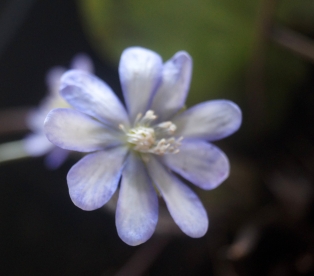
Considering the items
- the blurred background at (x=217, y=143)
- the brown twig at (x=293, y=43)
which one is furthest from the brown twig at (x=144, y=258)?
the brown twig at (x=293, y=43)

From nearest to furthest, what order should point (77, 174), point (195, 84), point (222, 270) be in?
point (77, 174), point (222, 270), point (195, 84)

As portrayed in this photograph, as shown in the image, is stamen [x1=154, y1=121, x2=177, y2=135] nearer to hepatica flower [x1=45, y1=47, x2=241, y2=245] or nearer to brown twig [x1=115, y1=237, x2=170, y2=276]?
hepatica flower [x1=45, y1=47, x2=241, y2=245]

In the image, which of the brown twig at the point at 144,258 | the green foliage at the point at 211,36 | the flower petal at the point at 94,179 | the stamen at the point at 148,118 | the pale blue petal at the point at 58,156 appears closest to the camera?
the flower petal at the point at 94,179

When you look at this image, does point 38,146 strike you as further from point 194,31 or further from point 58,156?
point 194,31

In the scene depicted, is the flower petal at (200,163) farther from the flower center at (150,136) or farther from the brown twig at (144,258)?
the brown twig at (144,258)

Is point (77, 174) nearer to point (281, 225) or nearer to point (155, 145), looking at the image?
point (155, 145)

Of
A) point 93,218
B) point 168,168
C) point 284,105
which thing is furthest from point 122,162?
point 284,105
